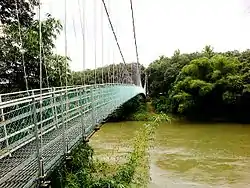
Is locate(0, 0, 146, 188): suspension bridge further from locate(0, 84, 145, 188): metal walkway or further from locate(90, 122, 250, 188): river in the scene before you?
locate(90, 122, 250, 188): river

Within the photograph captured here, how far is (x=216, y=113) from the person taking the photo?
16.9 metres

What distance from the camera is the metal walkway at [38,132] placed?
2049 mm

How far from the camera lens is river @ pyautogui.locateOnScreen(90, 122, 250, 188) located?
6574 millimetres

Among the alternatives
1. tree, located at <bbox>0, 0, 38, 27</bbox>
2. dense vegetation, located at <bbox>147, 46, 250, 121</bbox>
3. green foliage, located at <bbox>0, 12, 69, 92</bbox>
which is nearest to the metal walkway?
green foliage, located at <bbox>0, 12, 69, 92</bbox>

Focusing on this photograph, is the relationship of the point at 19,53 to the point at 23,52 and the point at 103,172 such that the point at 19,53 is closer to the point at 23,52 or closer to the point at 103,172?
the point at 23,52

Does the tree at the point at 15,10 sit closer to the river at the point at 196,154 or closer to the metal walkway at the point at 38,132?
the metal walkway at the point at 38,132

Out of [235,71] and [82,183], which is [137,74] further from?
[82,183]

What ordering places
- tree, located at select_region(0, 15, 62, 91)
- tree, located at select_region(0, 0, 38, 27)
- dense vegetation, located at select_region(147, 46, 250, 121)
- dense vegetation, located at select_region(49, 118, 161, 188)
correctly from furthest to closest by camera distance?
dense vegetation, located at select_region(147, 46, 250, 121), tree, located at select_region(0, 15, 62, 91), tree, located at select_region(0, 0, 38, 27), dense vegetation, located at select_region(49, 118, 161, 188)

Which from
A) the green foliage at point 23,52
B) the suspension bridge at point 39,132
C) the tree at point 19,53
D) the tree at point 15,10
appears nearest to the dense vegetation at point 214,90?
the green foliage at point 23,52

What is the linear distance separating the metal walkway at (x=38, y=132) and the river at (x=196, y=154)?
7.77ft

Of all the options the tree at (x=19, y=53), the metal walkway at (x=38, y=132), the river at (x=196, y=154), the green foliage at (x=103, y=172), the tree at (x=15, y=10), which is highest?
the tree at (x=15, y=10)

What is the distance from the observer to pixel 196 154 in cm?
888

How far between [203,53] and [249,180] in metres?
14.9

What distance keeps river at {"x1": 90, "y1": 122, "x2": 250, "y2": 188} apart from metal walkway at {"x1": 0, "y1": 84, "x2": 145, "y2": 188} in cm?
237
